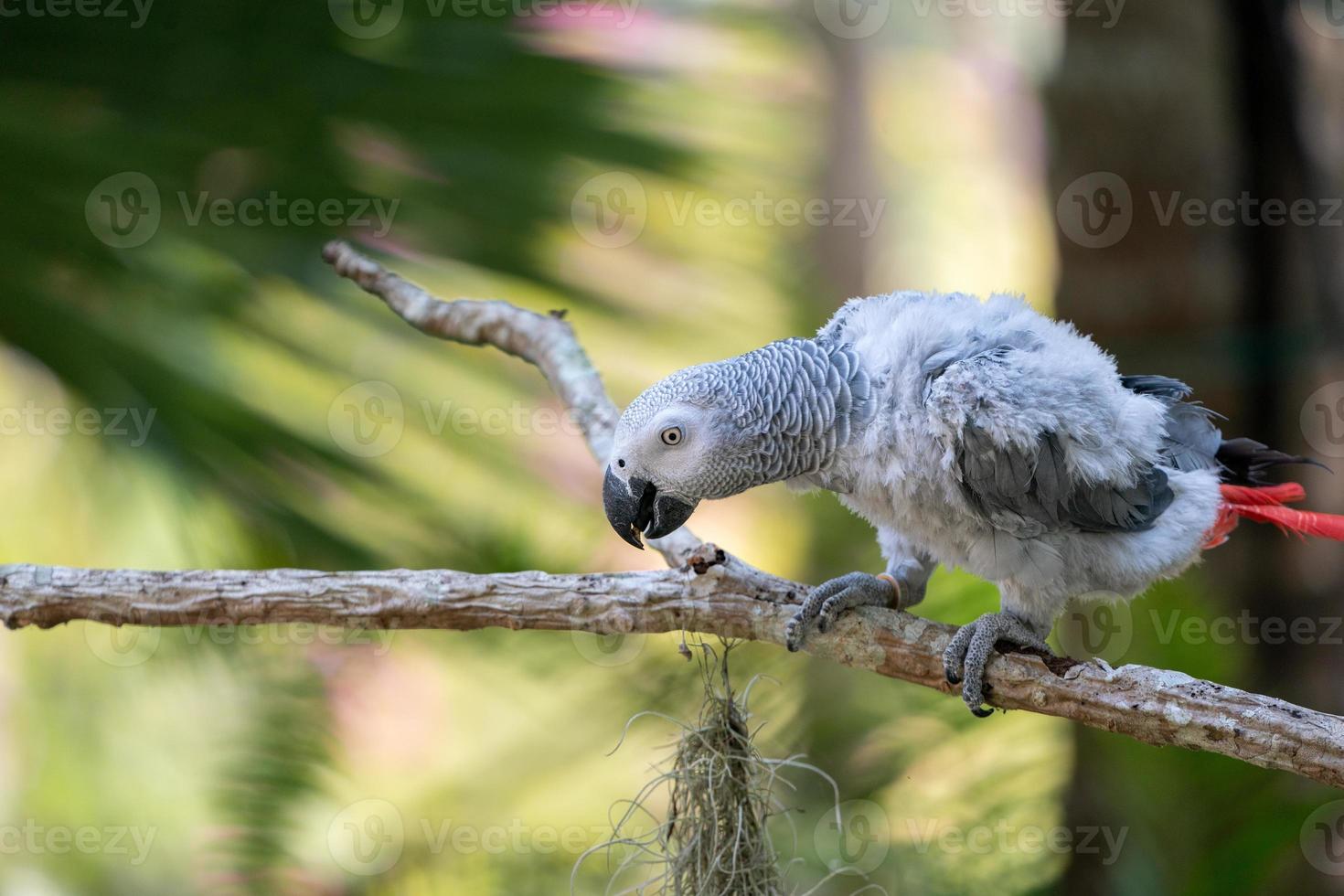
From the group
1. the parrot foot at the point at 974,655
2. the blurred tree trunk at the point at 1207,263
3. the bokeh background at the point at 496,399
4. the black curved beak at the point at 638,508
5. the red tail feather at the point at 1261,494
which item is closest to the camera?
the parrot foot at the point at 974,655

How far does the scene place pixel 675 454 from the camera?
4.26 ft

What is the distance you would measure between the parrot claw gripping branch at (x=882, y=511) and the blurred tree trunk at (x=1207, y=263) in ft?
2.99

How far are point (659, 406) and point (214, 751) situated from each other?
146 cm

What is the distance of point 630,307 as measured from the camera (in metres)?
2.30

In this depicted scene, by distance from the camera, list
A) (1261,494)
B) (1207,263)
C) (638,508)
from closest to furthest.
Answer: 1. (638,508)
2. (1261,494)
3. (1207,263)

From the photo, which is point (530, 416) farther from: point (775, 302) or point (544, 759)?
point (544, 759)

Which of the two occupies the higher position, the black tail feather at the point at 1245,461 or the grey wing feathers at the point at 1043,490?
the black tail feather at the point at 1245,461

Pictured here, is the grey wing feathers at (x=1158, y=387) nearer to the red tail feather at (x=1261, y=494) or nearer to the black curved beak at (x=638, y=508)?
the red tail feather at (x=1261, y=494)

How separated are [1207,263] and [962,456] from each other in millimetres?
1394

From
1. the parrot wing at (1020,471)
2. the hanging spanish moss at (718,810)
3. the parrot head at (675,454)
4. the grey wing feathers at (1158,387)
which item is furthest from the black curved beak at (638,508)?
the grey wing feathers at (1158,387)

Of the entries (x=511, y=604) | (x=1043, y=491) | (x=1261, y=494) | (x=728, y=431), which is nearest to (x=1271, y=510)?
(x=1261, y=494)

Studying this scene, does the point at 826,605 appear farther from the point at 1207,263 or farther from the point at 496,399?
the point at 1207,263

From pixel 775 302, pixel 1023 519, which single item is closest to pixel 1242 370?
pixel 775 302

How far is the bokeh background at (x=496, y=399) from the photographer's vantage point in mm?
1865
